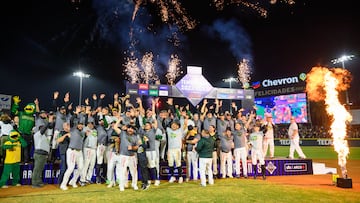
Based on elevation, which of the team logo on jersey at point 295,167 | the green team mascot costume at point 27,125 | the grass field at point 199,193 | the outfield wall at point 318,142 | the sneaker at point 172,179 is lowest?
the grass field at point 199,193

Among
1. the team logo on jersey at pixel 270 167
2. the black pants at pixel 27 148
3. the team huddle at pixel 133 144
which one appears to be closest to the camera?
the team huddle at pixel 133 144

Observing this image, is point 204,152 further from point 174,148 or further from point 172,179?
point 172,179

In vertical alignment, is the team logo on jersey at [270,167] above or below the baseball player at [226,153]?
below

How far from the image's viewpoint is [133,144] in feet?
32.4

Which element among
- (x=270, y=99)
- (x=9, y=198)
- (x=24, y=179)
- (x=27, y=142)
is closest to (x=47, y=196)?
(x=9, y=198)

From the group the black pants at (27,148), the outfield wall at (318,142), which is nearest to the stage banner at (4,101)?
the black pants at (27,148)

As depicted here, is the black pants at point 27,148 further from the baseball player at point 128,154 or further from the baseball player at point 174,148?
the baseball player at point 174,148

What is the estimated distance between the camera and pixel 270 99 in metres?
50.9

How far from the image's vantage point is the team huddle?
10.1 meters

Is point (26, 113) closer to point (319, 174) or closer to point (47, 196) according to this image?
point (47, 196)

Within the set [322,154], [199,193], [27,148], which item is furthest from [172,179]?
[322,154]

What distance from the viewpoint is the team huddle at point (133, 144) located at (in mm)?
10109

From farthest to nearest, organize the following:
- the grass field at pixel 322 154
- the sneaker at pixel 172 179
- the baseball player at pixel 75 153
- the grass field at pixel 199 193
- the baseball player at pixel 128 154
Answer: the grass field at pixel 322 154 < the sneaker at pixel 172 179 < the baseball player at pixel 75 153 < the baseball player at pixel 128 154 < the grass field at pixel 199 193

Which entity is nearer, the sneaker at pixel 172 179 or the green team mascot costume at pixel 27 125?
the sneaker at pixel 172 179
